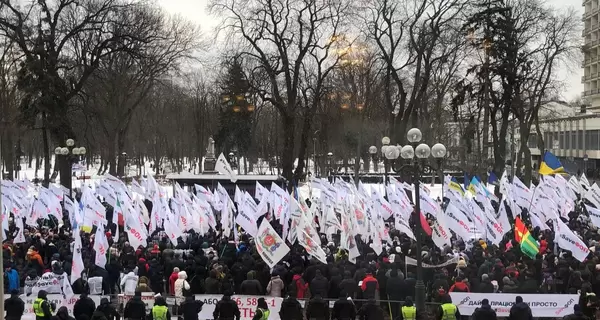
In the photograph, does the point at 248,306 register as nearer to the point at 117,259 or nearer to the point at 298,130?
the point at 117,259

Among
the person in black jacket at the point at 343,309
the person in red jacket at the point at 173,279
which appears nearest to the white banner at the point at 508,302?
the person in red jacket at the point at 173,279

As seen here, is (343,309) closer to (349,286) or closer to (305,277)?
(349,286)

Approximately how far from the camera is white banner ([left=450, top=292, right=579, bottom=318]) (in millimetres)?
13297

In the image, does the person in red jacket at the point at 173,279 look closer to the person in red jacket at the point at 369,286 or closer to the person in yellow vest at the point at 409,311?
the person in red jacket at the point at 369,286

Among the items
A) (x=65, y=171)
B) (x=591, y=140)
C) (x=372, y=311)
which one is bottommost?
(x=372, y=311)

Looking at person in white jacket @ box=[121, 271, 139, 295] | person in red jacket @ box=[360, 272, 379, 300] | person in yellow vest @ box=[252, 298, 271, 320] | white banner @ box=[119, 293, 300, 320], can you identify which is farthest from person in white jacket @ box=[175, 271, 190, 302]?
person in red jacket @ box=[360, 272, 379, 300]

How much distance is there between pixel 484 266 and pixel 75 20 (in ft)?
104

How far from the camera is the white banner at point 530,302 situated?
523 inches

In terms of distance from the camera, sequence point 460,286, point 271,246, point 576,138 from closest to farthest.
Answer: point 460,286 < point 271,246 < point 576,138

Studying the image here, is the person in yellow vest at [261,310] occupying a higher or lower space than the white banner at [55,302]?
higher

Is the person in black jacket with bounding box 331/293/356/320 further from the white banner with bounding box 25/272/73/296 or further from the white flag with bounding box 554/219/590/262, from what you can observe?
the white flag with bounding box 554/219/590/262

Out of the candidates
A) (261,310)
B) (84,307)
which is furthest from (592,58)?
(84,307)

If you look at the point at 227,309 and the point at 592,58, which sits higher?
the point at 592,58

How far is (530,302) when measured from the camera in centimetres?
1334
